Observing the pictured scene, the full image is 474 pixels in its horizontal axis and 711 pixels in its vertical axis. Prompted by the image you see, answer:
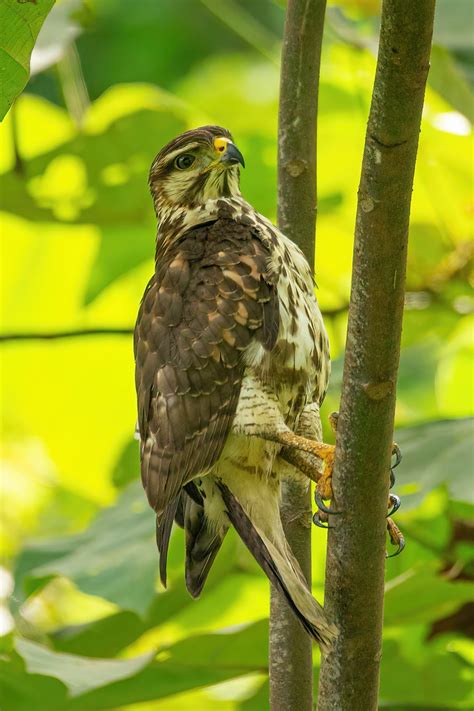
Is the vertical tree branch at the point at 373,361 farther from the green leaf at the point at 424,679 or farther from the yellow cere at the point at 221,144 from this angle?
the yellow cere at the point at 221,144

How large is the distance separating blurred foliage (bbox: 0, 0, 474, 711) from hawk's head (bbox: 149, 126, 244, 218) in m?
0.27

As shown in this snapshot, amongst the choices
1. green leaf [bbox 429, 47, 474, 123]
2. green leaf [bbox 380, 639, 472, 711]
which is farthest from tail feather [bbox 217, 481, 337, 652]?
green leaf [bbox 429, 47, 474, 123]

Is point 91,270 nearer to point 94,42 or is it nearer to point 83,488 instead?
point 83,488

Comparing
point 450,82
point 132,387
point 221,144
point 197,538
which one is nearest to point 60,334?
point 221,144

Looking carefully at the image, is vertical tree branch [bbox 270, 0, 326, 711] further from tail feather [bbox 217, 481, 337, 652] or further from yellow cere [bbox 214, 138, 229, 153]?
yellow cere [bbox 214, 138, 229, 153]

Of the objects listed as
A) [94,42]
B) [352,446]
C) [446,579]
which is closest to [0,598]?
[446,579]

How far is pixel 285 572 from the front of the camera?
9.11 ft

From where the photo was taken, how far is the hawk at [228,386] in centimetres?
302

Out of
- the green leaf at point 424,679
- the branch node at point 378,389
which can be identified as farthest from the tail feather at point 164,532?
the green leaf at point 424,679

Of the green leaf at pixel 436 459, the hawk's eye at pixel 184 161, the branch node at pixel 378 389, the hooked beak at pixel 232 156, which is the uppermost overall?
the hawk's eye at pixel 184 161

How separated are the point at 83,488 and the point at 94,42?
458 cm

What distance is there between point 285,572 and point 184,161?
150 centimetres

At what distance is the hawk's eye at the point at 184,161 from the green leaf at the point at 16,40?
159 centimetres

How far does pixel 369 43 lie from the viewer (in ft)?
12.7
